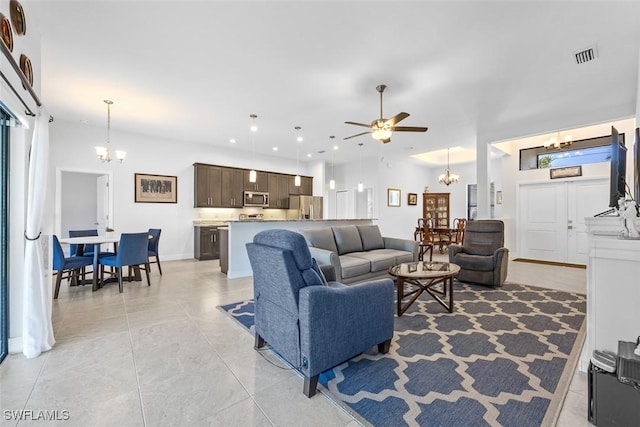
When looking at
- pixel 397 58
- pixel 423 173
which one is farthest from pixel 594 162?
pixel 397 58

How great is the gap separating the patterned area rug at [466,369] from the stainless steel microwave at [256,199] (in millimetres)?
4684

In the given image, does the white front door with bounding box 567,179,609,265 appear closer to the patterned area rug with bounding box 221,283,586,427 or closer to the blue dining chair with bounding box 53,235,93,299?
the patterned area rug with bounding box 221,283,586,427

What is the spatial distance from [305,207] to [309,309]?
6.86m

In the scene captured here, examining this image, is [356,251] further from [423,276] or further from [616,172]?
[616,172]

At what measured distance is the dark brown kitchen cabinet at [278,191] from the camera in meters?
8.23

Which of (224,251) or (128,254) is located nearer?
(128,254)

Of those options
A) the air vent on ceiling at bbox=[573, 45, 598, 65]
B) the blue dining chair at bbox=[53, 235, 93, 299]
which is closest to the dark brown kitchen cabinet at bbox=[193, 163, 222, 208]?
the blue dining chair at bbox=[53, 235, 93, 299]

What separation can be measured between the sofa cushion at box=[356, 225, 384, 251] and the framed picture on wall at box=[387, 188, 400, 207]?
13.2 ft

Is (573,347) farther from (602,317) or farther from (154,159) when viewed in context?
(154,159)

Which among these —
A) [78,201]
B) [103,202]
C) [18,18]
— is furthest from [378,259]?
[78,201]

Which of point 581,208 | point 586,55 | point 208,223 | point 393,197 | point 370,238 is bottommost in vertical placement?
point 370,238

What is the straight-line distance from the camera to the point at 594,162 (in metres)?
5.87

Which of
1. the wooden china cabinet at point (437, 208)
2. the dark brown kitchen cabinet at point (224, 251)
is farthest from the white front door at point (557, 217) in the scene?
the dark brown kitchen cabinet at point (224, 251)

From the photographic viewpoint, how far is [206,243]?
22.0 ft
